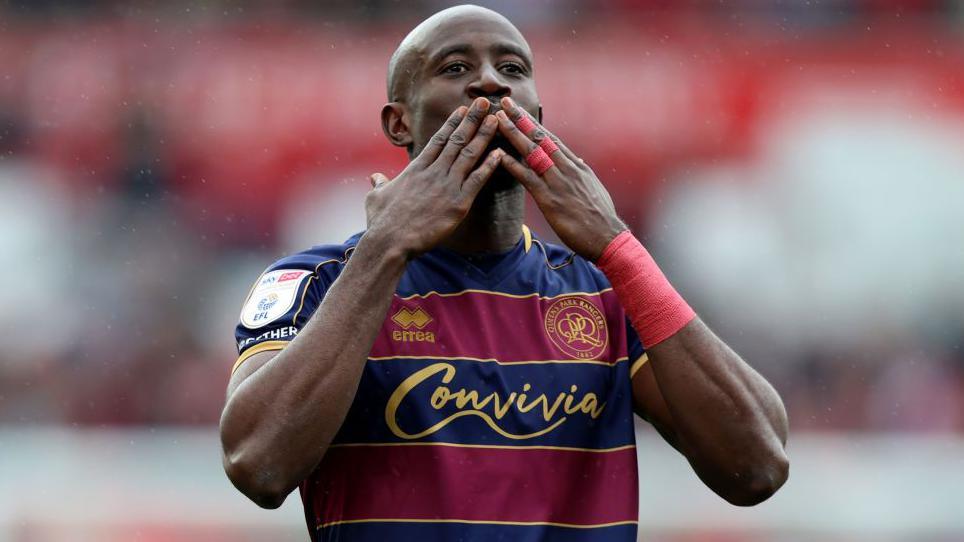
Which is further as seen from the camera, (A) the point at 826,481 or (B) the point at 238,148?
(B) the point at 238,148

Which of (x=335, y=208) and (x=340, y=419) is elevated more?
(x=340, y=419)

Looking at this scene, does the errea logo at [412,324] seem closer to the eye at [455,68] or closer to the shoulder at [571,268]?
the shoulder at [571,268]

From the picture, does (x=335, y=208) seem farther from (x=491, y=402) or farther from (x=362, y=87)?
(x=491, y=402)

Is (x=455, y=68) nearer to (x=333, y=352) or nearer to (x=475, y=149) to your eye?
(x=475, y=149)

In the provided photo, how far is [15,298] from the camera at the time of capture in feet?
33.4

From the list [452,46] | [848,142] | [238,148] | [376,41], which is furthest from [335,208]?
[452,46]

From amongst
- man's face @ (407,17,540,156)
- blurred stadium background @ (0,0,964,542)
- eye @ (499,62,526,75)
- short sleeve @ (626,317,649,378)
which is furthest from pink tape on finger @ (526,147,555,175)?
blurred stadium background @ (0,0,964,542)

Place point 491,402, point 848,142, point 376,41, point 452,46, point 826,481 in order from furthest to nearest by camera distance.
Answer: point 376,41 → point 848,142 → point 826,481 → point 452,46 → point 491,402

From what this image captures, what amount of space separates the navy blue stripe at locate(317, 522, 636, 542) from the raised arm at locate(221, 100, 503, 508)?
0.63 feet

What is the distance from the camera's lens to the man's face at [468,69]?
3.30 m

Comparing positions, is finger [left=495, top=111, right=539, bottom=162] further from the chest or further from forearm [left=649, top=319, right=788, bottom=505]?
forearm [left=649, top=319, right=788, bottom=505]

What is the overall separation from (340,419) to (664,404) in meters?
0.76

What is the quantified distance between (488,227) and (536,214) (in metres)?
7.03

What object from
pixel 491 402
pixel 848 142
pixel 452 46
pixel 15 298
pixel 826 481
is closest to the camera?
pixel 491 402
